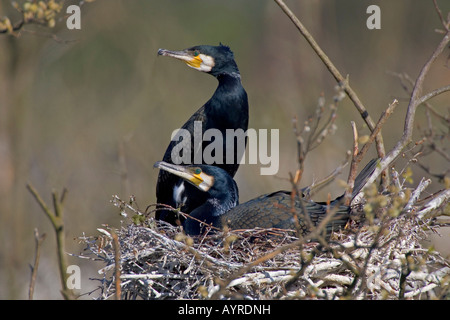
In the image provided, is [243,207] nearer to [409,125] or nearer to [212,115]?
[409,125]

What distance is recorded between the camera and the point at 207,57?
490 centimetres

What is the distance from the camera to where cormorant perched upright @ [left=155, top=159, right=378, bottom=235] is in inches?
149

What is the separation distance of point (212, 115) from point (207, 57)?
431mm

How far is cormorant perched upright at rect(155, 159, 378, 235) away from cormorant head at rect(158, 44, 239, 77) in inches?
36.9

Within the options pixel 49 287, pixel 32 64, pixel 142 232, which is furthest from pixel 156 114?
pixel 142 232

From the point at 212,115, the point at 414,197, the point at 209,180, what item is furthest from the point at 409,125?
the point at 212,115

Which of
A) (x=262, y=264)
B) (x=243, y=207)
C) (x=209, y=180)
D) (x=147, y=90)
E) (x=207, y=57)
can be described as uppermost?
(x=207, y=57)

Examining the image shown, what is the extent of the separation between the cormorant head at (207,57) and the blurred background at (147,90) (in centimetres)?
257

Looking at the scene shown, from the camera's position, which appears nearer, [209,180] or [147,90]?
[209,180]

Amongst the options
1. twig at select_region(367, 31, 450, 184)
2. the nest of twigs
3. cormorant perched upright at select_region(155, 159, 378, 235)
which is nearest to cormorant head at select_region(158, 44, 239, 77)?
cormorant perched upright at select_region(155, 159, 378, 235)

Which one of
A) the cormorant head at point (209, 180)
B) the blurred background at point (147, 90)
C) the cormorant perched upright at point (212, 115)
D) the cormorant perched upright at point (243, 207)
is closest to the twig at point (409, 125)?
the cormorant perched upright at point (243, 207)

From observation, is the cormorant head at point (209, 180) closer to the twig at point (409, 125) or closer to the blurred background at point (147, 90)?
the twig at point (409, 125)

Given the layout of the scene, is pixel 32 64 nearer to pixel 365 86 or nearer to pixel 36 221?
pixel 36 221
